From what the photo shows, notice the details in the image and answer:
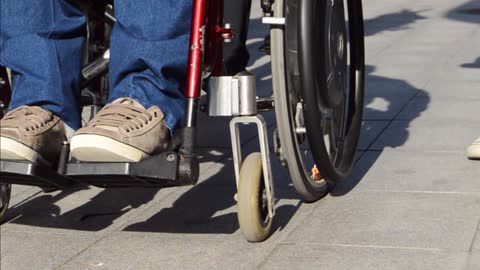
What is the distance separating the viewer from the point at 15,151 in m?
2.99

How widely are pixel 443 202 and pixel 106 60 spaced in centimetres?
118

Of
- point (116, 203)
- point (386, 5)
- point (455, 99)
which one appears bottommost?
point (386, 5)

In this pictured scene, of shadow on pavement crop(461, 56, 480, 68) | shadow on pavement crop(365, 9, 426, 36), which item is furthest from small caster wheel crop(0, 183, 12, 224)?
shadow on pavement crop(365, 9, 426, 36)

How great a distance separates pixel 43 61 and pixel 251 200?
71cm

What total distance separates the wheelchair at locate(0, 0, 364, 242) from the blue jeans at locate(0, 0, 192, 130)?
0.09 meters

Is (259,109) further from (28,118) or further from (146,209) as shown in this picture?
(28,118)

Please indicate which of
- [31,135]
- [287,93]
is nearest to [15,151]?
[31,135]

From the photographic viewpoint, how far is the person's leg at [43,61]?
3182mm

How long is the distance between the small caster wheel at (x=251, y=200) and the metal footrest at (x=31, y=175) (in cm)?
48

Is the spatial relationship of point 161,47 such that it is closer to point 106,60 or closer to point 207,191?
point 106,60

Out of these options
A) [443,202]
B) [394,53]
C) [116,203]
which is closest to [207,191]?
[116,203]

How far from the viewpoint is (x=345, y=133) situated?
395 centimetres

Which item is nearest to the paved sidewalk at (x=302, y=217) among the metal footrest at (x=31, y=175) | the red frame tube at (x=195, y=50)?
the metal footrest at (x=31, y=175)

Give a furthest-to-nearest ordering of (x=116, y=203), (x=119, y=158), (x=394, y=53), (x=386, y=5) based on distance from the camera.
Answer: (x=386, y=5) < (x=394, y=53) < (x=116, y=203) < (x=119, y=158)
